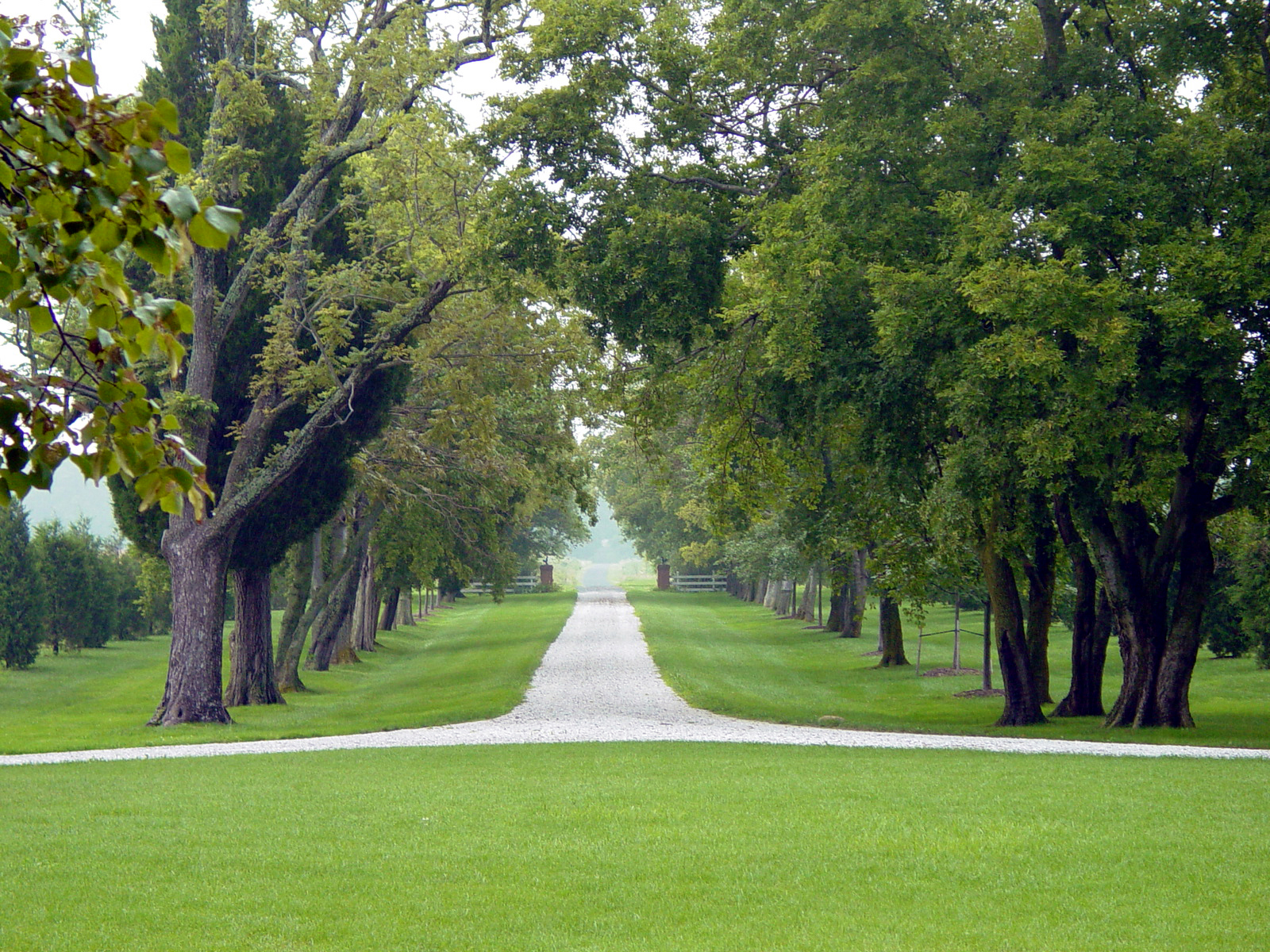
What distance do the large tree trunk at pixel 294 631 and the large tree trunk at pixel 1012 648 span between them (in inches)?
604

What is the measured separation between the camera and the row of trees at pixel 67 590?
1281 inches

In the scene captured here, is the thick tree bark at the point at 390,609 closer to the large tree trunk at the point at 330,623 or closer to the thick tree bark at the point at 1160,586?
the large tree trunk at the point at 330,623

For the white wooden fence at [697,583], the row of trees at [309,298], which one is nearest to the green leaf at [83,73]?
the row of trees at [309,298]

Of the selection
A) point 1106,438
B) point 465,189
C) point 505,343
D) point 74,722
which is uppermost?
point 465,189

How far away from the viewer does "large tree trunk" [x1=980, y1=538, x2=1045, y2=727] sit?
19578 millimetres

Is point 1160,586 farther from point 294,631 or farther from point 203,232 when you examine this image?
point 294,631

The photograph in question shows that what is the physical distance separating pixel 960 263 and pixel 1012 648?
7457 mm

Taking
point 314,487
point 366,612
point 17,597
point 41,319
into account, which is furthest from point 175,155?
point 366,612

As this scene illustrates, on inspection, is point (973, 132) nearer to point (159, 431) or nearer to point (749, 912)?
point (749, 912)

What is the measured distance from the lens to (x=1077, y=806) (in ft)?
32.8

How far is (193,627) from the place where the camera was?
1977cm

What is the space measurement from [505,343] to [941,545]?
891cm

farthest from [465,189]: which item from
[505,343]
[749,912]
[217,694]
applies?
[749,912]

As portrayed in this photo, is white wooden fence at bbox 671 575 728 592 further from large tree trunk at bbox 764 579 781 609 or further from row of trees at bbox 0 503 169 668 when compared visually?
row of trees at bbox 0 503 169 668
